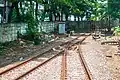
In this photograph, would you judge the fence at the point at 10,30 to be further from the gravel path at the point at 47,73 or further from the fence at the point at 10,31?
the gravel path at the point at 47,73

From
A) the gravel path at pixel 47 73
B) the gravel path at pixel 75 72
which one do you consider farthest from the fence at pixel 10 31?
the gravel path at pixel 75 72

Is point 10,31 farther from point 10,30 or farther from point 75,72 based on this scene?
point 75,72

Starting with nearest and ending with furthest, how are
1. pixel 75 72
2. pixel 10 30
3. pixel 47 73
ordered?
pixel 47 73, pixel 75 72, pixel 10 30

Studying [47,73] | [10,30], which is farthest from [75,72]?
[10,30]

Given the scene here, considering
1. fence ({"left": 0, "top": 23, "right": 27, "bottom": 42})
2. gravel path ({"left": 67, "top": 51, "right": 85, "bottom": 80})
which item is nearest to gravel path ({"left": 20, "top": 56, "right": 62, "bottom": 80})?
gravel path ({"left": 67, "top": 51, "right": 85, "bottom": 80})

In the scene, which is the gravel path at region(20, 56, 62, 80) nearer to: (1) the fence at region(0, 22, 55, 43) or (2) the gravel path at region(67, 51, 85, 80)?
(2) the gravel path at region(67, 51, 85, 80)

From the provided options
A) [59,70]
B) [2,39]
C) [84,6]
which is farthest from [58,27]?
[59,70]

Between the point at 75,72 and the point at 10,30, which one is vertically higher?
the point at 10,30

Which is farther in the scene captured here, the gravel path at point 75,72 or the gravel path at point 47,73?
the gravel path at point 75,72

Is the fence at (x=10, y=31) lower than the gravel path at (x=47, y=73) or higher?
higher

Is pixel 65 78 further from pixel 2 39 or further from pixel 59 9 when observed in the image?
pixel 59 9

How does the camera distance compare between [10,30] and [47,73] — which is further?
[10,30]

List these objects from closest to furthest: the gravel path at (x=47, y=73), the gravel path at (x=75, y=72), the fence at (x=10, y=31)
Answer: the gravel path at (x=47, y=73) → the gravel path at (x=75, y=72) → the fence at (x=10, y=31)

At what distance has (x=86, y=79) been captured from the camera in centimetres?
1239
